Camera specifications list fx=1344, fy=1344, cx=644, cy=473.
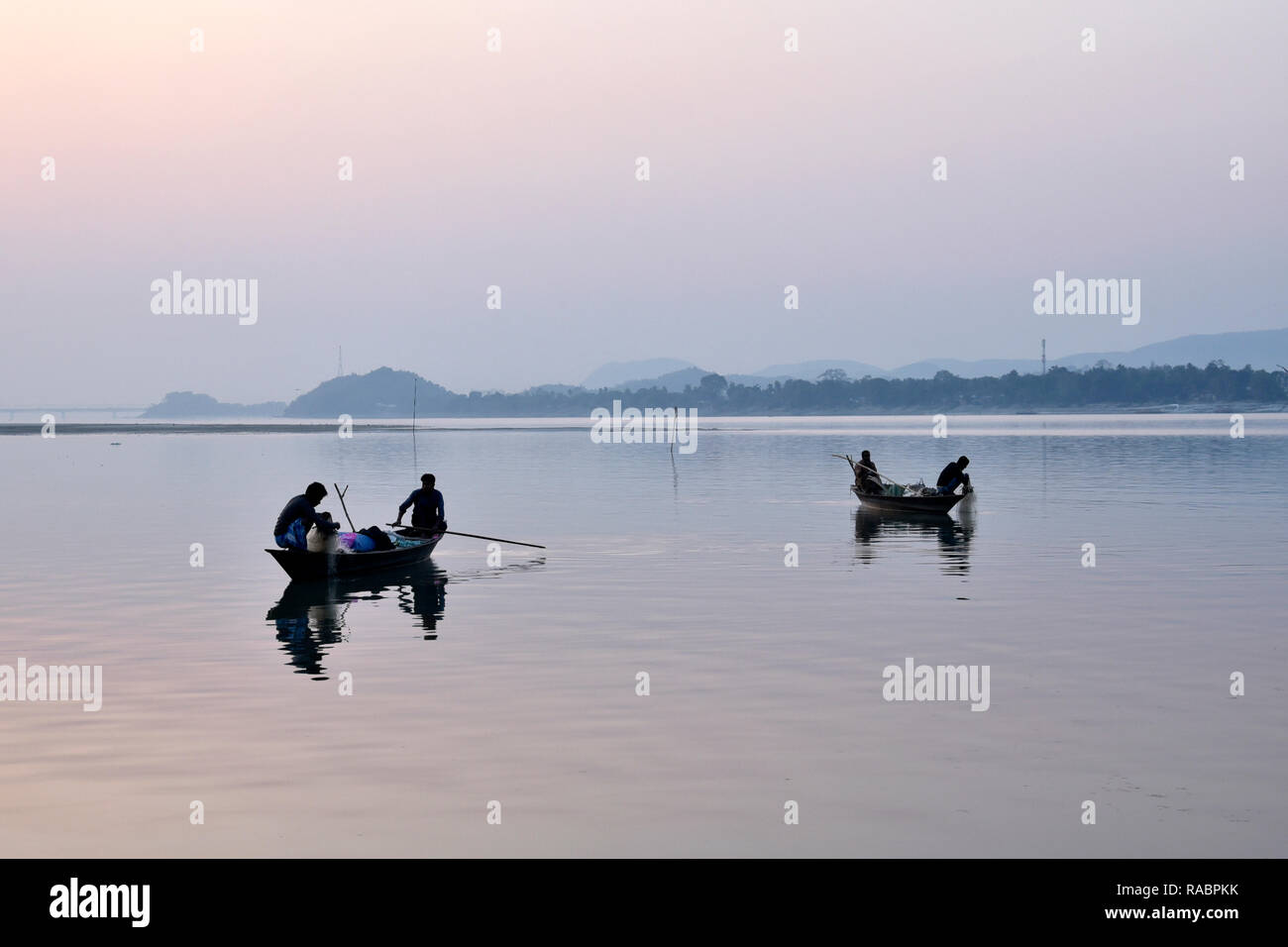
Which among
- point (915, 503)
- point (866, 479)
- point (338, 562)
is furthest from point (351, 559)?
point (866, 479)

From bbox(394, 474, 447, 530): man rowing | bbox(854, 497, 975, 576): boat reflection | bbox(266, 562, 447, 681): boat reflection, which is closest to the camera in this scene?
bbox(266, 562, 447, 681): boat reflection

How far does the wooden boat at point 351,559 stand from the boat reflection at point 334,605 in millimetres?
298

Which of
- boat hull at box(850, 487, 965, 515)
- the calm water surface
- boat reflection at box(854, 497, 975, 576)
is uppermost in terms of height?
boat hull at box(850, 487, 965, 515)

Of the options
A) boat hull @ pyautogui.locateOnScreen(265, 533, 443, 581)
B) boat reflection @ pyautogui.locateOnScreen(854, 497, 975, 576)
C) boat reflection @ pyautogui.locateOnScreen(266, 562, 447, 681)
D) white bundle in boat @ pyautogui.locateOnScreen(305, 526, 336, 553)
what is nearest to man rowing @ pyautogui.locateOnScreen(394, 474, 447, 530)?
boat reflection @ pyautogui.locateOnScreen(266, 562, 447, 681)

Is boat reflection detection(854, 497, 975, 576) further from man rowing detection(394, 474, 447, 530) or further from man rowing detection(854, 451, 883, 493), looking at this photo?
man rowing detection(394, 474, 447, 530)

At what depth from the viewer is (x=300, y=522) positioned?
29.6 metres

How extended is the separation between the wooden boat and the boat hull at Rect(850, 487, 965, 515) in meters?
17.9

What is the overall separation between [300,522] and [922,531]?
69.7 ft

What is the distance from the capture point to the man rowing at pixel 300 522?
29328mm

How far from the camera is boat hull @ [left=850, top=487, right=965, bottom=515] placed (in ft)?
147

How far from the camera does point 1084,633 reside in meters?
22.5
